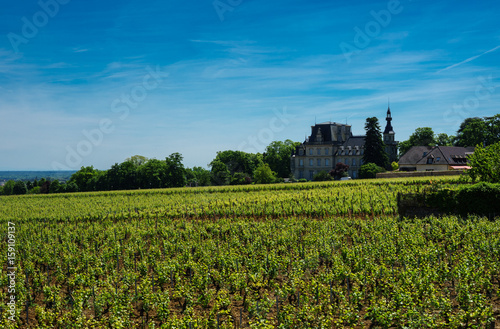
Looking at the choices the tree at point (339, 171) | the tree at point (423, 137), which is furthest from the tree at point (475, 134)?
the tree at point (339, 171)

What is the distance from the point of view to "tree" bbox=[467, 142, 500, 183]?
27.9 meters

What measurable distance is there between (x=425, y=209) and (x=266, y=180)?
51215 millimetres

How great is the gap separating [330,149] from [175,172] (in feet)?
118

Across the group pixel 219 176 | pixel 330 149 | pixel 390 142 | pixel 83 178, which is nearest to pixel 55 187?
pixel 83 178

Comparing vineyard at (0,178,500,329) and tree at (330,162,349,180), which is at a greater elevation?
tree at (330,162,349,180)

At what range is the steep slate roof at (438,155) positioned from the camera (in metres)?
68.1

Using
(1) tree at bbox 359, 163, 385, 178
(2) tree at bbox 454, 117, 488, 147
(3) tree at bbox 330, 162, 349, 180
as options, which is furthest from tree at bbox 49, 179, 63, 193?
(2) tree at bbox 454, 117, 488, 147

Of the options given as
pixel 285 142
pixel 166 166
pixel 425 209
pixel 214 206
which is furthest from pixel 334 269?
pixel 285 142

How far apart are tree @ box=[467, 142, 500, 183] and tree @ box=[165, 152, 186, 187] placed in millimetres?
55230

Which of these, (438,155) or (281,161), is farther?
(281,161)

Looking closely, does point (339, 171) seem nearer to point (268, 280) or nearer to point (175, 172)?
point (175, 172)

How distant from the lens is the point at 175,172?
7512 centimetres

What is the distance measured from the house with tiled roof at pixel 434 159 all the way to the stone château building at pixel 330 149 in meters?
12.0

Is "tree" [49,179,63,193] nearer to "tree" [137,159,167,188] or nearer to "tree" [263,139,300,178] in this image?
"tree" [137,159,167,188]
